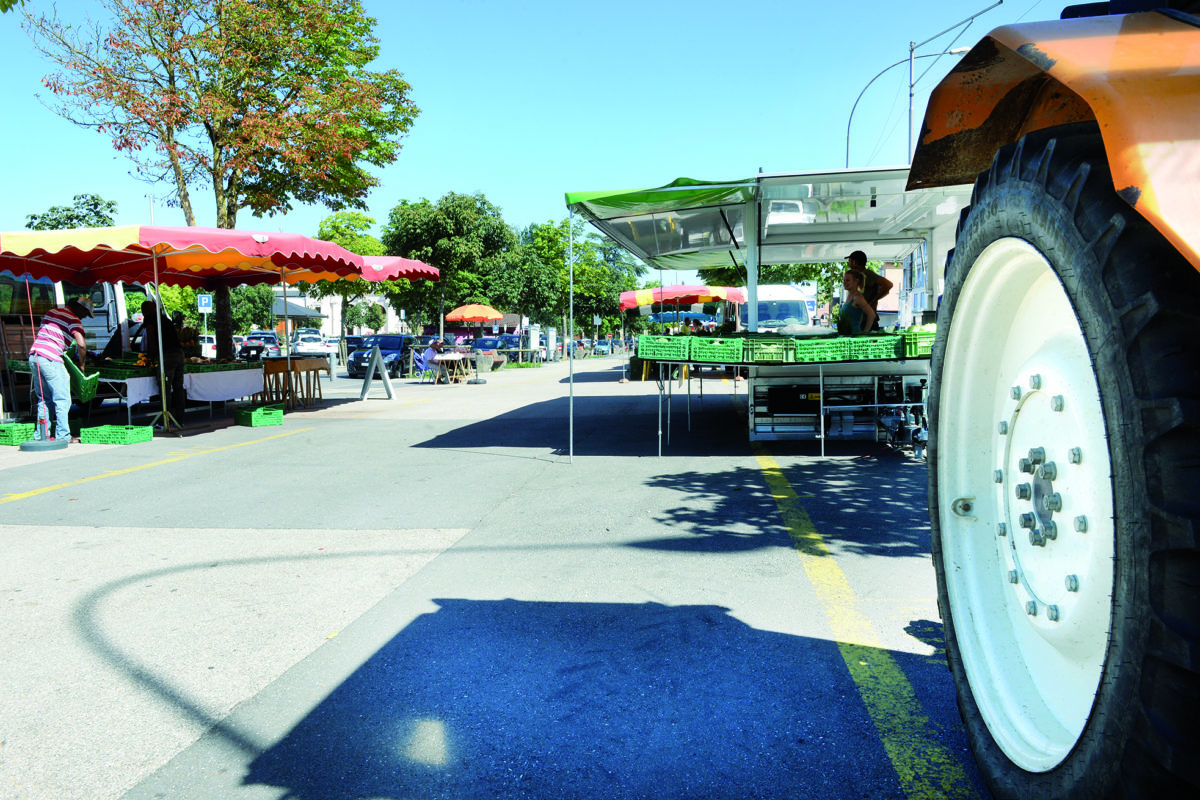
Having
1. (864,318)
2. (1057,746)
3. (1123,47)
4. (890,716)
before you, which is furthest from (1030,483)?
(864,318)

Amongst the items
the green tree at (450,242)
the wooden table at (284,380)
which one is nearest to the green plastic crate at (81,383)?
the wooden table at (284,380)

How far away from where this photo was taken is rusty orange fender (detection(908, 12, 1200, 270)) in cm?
121

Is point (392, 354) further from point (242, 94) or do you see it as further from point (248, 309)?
point (248, 309)

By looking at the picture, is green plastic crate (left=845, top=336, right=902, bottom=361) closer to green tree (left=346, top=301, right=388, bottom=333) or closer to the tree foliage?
the tree foliage

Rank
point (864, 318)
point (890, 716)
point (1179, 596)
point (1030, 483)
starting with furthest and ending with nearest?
point (864, 318) < point (890, 716) < point (1030, 483) < point (1179, 596)

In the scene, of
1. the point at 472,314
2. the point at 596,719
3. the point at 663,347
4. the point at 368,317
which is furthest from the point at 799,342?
the point at 368,317

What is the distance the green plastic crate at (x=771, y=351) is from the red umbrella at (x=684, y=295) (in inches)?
575

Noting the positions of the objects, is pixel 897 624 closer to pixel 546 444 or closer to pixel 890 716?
pixel 890 716

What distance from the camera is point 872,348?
804 cm

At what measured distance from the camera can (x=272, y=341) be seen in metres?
43.3

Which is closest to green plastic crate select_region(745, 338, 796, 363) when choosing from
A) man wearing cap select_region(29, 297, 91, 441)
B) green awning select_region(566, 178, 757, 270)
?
green awning select_region(566, 178, 757, 270)

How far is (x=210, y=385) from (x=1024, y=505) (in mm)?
12855

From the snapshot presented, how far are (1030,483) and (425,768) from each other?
6.04 feet

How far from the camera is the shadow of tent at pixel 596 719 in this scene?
2.28 meters
